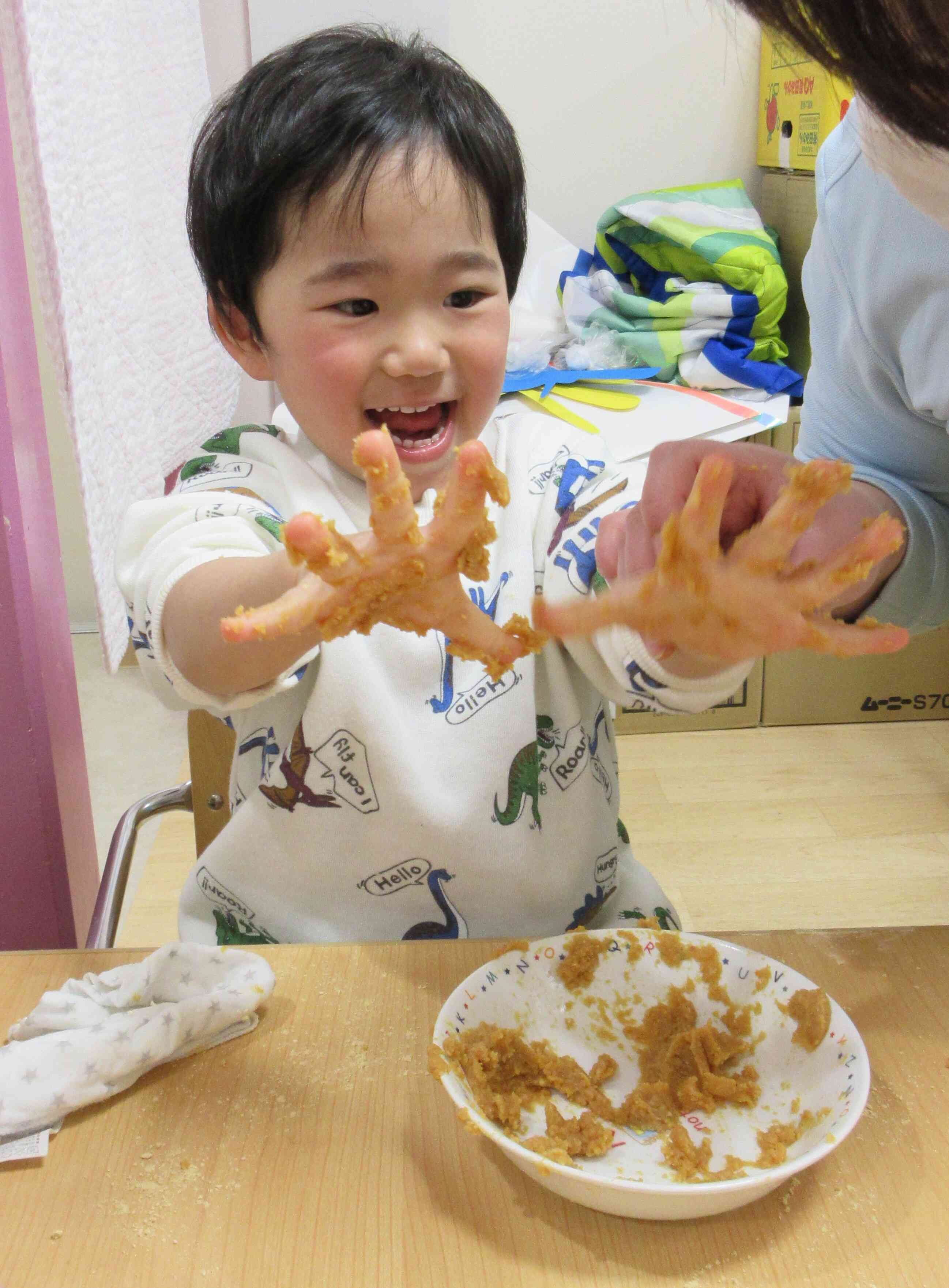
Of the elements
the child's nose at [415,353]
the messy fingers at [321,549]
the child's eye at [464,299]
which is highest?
the child's eye at [464,299]

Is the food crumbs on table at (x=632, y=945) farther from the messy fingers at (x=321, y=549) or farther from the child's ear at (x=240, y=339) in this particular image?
the child's ear at (x=240, y=339)

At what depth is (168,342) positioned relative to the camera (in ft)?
4.75

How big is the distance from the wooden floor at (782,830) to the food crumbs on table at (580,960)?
1.01 meters

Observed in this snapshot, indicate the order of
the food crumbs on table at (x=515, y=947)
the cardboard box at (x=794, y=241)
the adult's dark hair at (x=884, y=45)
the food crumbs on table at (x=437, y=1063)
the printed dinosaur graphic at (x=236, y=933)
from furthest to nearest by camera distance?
1. the cardboard box at (x=794, y=241)
2. the printed dinosaur graphic at (x=236, y=933)
3. the food crumbs on table at (x=515, y=947)
4. the food crumbs on table at (x=437, y=1063)
5. the adult's dark hair at (x=884, y=45)

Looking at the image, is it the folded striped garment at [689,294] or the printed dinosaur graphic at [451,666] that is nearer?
the printed dinosaur graphic at [451,666]

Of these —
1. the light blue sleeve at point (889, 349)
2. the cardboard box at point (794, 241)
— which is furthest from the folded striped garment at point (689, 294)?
the light blue sleeve at point (889, 349)

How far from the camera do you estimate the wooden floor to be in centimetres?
175

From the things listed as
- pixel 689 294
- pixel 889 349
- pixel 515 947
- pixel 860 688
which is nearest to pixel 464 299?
pixel 889 349

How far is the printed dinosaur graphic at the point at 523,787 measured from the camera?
0.88 metres

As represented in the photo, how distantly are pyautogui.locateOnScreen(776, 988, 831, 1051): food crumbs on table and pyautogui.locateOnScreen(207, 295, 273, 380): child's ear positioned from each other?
1.89ft

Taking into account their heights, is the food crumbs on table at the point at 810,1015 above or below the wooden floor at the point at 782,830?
above

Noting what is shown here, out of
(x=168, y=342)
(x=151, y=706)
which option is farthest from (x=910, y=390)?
(x=151, y=706)

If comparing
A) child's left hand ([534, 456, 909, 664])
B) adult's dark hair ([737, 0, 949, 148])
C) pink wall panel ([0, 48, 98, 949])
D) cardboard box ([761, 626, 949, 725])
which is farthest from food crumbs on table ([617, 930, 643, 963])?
cardboard box ([761, 626, 949, 725])

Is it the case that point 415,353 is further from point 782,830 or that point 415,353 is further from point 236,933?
point 782,830
